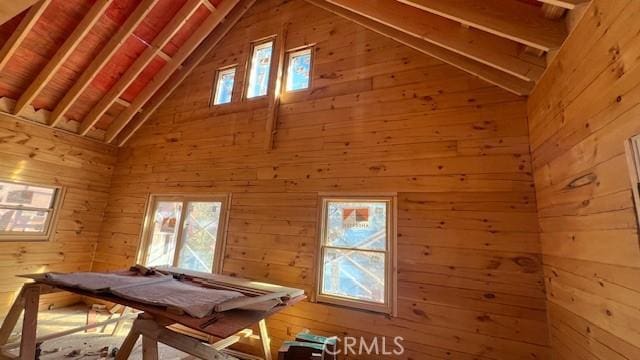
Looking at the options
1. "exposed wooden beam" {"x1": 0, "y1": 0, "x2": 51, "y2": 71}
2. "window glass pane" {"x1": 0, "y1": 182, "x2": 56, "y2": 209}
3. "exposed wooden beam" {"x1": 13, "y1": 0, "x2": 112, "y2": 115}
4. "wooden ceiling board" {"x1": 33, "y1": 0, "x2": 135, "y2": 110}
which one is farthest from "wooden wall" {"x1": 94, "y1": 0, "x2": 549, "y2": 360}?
"exposed wooden beam" {"x1": 0, "y1": 0, "x2": 51, "y2": 71}

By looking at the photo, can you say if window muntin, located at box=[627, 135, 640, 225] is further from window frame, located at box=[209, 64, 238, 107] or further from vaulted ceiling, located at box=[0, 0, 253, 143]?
vaulted ceiling, located at box=[0, 0, 253, 143]

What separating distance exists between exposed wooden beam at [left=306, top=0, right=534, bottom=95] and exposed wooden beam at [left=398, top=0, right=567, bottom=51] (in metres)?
0.67

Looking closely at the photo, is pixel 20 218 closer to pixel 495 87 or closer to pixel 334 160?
pixel 334 160

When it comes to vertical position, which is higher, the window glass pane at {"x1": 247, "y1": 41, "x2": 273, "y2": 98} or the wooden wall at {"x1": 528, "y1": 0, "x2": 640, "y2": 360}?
the window glass pane at {"x1": 247, "y1": 41, "x2": 273, "y2": 98}

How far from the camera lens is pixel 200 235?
4.13 metres

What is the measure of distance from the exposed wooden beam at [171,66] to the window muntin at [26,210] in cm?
136

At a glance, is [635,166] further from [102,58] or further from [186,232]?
[102,58]

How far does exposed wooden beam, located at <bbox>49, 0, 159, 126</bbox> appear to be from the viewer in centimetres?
359

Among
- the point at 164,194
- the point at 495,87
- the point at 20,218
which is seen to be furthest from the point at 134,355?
the point at 495,87

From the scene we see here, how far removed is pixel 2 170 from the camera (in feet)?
13.0

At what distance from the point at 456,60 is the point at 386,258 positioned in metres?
2.32

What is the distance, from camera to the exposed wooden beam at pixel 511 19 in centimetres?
190

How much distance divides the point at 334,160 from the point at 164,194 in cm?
321

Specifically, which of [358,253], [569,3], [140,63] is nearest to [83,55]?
[140,63]
